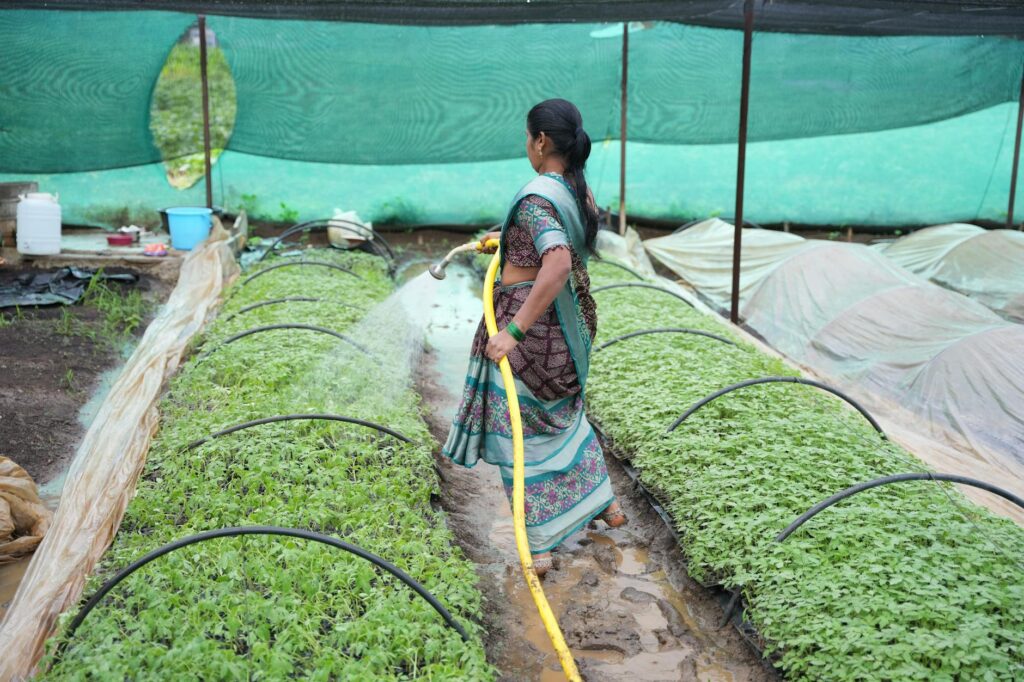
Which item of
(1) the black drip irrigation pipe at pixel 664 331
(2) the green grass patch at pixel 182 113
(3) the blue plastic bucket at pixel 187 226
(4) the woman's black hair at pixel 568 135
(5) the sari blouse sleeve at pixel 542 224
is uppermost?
(2) the green grass patch at pixel 182 113

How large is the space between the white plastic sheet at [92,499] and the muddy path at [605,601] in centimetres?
156

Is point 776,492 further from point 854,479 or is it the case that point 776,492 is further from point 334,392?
point 334,392

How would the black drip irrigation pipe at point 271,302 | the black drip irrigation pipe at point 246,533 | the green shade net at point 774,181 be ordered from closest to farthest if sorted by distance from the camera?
the black drip irrigation pipe at point 246,533 < the black drip irrigation pipe at point 271,302 < the green shade net at point 774,181

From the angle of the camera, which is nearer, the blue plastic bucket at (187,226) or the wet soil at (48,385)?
the wet soil at (48,385)

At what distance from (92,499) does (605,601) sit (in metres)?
2.30

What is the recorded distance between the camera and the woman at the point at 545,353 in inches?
129

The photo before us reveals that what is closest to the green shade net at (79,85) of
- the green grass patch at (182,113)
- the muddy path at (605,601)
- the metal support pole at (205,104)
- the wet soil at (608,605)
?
the green grass patch at (182,113)

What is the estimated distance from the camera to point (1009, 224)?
36.5ft

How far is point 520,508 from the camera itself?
3.15 metres

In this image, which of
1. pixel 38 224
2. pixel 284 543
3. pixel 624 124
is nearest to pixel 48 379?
pixel 284 543

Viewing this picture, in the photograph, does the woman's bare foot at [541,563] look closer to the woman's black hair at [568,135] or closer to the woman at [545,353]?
the woman at [545,353]

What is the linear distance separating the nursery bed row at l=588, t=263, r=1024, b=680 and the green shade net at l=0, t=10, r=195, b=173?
6.81 metres

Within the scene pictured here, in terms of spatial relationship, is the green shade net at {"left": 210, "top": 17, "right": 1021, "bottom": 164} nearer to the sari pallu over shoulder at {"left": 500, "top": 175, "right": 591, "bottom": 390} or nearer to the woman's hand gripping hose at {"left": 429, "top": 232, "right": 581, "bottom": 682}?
the woman's hand gripping hose at {"left": 429, "top": 232, "right": 581, "bottom": 682}

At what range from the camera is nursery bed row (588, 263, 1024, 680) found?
279cm
